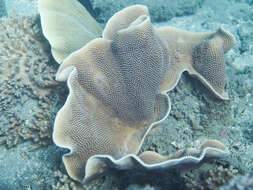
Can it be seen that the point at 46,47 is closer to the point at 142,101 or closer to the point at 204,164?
the point at 142,101

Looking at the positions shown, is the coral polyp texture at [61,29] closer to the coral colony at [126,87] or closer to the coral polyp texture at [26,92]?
the coral colony at [126,87]

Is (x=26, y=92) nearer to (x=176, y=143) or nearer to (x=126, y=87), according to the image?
(x=126, y=87)

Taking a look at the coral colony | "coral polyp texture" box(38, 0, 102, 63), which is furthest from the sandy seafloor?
"coral polyp texture" box(38, 0, 102, 63)

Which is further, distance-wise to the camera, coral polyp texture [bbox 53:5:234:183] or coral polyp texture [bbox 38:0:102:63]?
coral polyp texture [bbox 38:0:102:63]

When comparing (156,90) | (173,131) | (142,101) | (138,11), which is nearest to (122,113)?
(142,101)

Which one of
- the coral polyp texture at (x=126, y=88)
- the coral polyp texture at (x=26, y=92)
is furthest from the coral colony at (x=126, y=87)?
the coral polyp texture at (x=26, y=92)

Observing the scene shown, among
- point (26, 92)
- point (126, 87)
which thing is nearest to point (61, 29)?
point (26, 92)

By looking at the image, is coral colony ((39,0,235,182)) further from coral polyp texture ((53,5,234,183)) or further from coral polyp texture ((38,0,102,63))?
coral polyp texture ((38,0,102,63))
